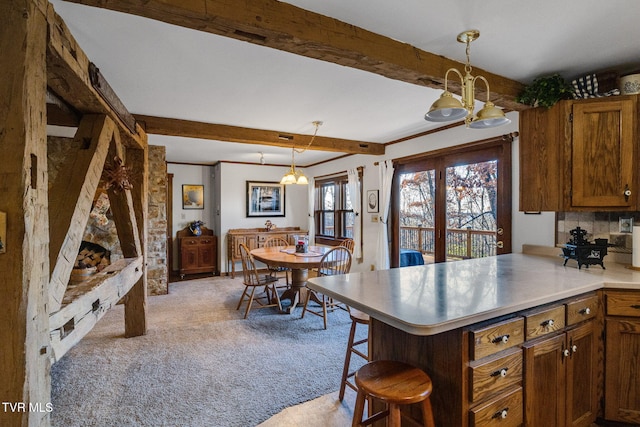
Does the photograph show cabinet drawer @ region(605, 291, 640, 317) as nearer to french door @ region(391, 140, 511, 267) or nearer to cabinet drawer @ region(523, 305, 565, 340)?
cabinet drawer @ region(523, 305, 565, 340)

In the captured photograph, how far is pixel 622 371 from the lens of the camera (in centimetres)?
183

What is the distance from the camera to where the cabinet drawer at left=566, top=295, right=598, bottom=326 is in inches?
66.8

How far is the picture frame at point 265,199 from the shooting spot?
6.84m

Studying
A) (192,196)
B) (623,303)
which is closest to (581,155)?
(623,303)

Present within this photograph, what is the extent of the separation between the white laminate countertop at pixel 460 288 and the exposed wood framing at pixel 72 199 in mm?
1257

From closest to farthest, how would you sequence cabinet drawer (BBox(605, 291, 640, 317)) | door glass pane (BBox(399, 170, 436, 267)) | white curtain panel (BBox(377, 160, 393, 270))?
1. cabinet drawer (BBox(605, 291, 640, 317))
2. door glass pane (BBox(399, 170, 436, 267))
3. white curtain panel (BBox(377, 160, 393, 270))

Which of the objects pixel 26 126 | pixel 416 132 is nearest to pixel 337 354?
pixel 26 126

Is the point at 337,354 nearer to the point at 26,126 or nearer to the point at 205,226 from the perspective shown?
the point at 26,126

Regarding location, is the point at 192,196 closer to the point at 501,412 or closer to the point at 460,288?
the point at 460,288

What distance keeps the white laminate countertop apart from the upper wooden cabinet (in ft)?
1.67

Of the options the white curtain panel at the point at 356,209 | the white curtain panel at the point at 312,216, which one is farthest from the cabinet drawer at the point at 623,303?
the white curtain panel at the point at 312,216

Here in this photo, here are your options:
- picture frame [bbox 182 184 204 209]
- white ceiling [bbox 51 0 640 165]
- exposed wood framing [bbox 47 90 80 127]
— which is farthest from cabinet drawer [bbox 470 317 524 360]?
picture frame [bbox 182 184 204 209]

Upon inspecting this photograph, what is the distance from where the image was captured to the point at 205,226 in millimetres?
6840

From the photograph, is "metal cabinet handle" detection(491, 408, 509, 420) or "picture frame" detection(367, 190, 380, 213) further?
"picture frame" detection(367, 190, 380, 213)
